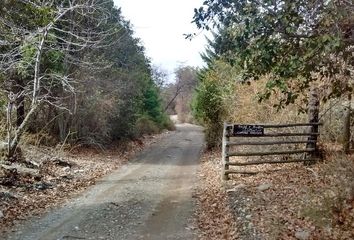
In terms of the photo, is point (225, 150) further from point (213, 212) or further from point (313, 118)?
point (213, 212)

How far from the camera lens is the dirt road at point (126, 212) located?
7.21 m

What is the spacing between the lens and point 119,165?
16.6 metres

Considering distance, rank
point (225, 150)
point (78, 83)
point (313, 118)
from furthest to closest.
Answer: point (78, 83) < point (313, 118) < point (225, 150)

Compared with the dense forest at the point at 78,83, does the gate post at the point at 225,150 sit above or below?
below

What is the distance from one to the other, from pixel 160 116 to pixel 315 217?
31785mm

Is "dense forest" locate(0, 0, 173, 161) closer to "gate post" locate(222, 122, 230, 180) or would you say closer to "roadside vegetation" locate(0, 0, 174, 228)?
"roadside vegetation" locate(0, 0, 174, 228)

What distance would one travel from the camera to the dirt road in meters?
7.21

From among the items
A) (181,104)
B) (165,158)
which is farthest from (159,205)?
(181,104)

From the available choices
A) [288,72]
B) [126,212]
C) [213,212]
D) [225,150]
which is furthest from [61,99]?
[288,72]

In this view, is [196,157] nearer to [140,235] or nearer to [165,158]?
[165,158]

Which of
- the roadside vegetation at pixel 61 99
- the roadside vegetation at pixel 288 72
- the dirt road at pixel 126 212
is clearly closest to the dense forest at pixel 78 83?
the roadside vegetation at pixel 61 99

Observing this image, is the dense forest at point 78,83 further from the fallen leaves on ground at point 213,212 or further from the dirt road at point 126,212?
the fallen leaves on ground at point 213,212

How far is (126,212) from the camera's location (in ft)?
28.5

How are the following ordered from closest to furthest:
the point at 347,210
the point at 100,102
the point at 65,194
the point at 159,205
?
1. the point at 347,210
2. the point at 159,205
3. the point at 65,194
4. the point at 100,102
